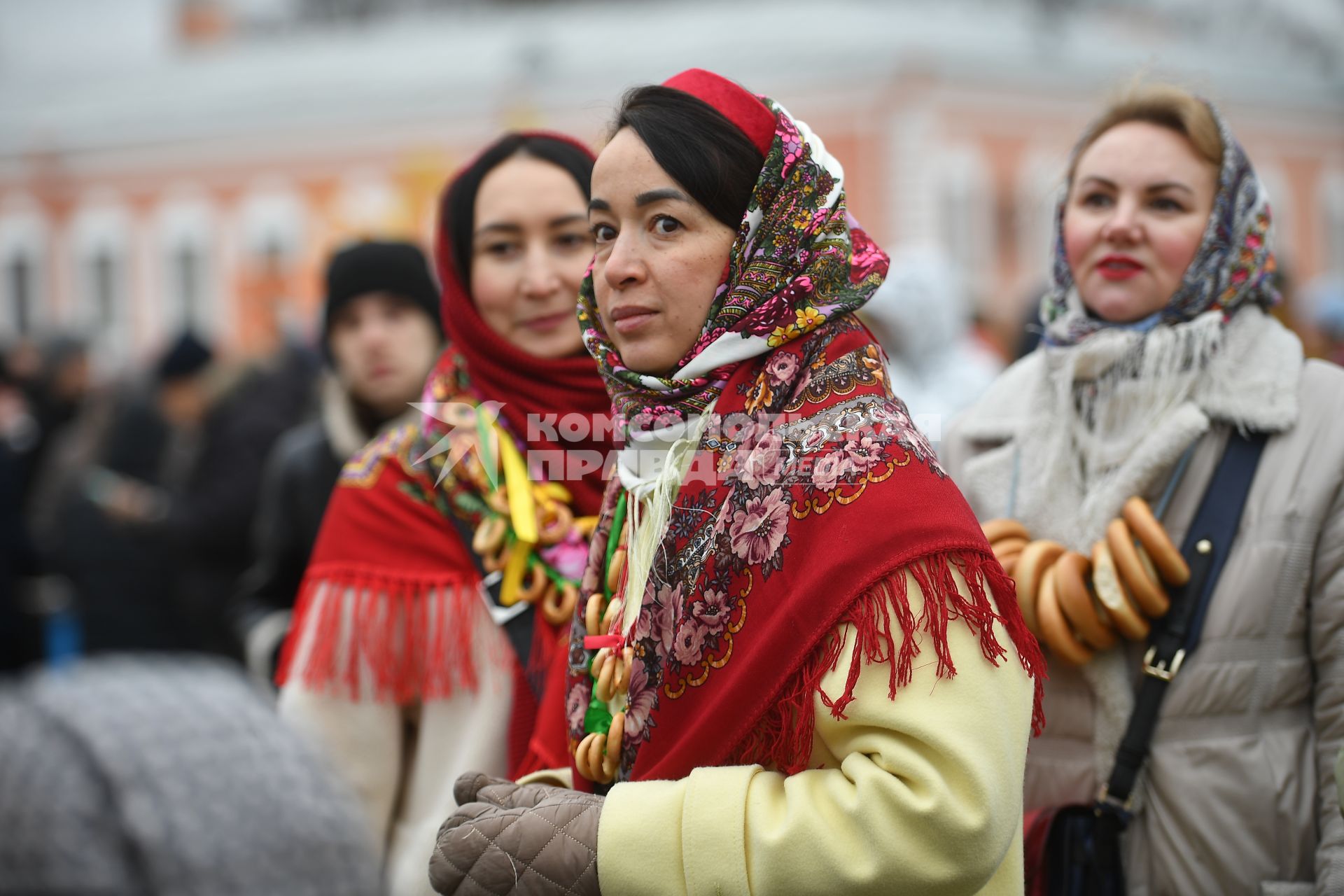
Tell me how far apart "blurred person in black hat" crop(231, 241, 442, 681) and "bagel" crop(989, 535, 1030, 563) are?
1663 millimetres

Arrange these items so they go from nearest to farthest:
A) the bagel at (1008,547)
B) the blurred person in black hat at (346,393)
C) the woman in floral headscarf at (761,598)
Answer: the woman in floral headscarf at (761,598)
the bagel at (1008,547)
the blurred person in black hat at (346,393)

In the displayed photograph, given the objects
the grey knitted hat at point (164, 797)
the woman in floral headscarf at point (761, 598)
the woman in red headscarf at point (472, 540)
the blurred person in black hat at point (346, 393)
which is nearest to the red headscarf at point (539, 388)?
the woman in red headscarf at point (472, 540)

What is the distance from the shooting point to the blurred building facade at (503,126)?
22.0 metres

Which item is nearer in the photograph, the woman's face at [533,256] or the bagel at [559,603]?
the bagel at [559,603]

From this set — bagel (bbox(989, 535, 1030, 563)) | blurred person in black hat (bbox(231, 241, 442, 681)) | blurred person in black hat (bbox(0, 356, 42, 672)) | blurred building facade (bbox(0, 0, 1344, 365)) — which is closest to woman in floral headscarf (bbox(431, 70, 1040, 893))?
bagel (bbox(989, 535, 1030, 563))

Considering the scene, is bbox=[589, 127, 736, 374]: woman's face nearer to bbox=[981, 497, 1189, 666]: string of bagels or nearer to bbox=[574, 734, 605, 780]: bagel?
bbox=[574, 734, 605, 780]: bagel

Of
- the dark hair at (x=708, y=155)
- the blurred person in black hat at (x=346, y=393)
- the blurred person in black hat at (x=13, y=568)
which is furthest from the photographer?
the blurred person in black hat at (x=13, y=568)

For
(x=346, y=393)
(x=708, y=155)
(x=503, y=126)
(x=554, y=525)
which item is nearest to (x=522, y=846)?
(x=554, y=525)

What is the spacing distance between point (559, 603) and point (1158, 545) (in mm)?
1053

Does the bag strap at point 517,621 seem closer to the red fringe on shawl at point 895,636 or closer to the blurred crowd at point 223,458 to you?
the red fringe on shawl at point 895,636

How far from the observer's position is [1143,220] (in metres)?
2.42

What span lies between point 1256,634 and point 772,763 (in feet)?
3.11

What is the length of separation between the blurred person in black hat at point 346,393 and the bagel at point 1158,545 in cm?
189

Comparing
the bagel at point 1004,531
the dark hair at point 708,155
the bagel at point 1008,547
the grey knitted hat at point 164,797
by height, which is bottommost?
the bagel at point 1008,547
